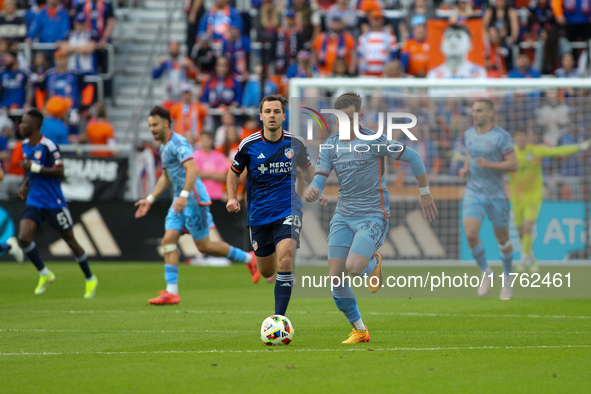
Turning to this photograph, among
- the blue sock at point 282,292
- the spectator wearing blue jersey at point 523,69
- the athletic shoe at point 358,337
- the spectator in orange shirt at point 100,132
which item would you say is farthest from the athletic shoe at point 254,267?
the spectator wearing blue jersey at point 523,69

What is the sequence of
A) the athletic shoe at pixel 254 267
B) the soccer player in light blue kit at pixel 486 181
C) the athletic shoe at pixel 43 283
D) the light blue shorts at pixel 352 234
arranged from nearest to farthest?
the light blue shorts at pixel 352 234, the soccer player in light blue kit at pixel 486 181, the athletic shoe at pixel 43 283, the athletic shoe at pixel 254 267

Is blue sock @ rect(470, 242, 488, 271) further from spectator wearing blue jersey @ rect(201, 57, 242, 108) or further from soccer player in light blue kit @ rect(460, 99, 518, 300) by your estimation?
spectator wearing blue jersey @ rect(201, 57, 242, 108)

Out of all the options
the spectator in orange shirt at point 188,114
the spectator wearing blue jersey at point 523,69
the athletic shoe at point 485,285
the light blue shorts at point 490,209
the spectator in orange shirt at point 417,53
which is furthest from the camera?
the spectator in orange shirt at point 417,53

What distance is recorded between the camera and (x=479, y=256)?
10.7m

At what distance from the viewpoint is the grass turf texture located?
5.28 metres

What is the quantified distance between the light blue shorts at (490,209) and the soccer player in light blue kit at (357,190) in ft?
10.5

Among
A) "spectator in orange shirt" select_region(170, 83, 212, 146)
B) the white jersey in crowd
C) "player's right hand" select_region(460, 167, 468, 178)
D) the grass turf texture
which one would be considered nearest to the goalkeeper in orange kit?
"player's right hand" select_region(460, 167, 468, 178)

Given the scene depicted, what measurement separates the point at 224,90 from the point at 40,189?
8.67m

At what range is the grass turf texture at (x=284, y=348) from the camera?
528 centimetres

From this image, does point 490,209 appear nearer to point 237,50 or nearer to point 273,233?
point 273,233

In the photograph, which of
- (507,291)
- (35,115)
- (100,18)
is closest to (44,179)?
(35,115)

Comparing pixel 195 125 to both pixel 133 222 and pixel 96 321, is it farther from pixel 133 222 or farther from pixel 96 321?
pixel 96 321

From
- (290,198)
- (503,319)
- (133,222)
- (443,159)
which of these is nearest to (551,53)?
(443,159)

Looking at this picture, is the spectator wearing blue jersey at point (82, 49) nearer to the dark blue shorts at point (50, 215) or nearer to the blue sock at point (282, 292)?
the dark blue shorts at point (50, 215)
